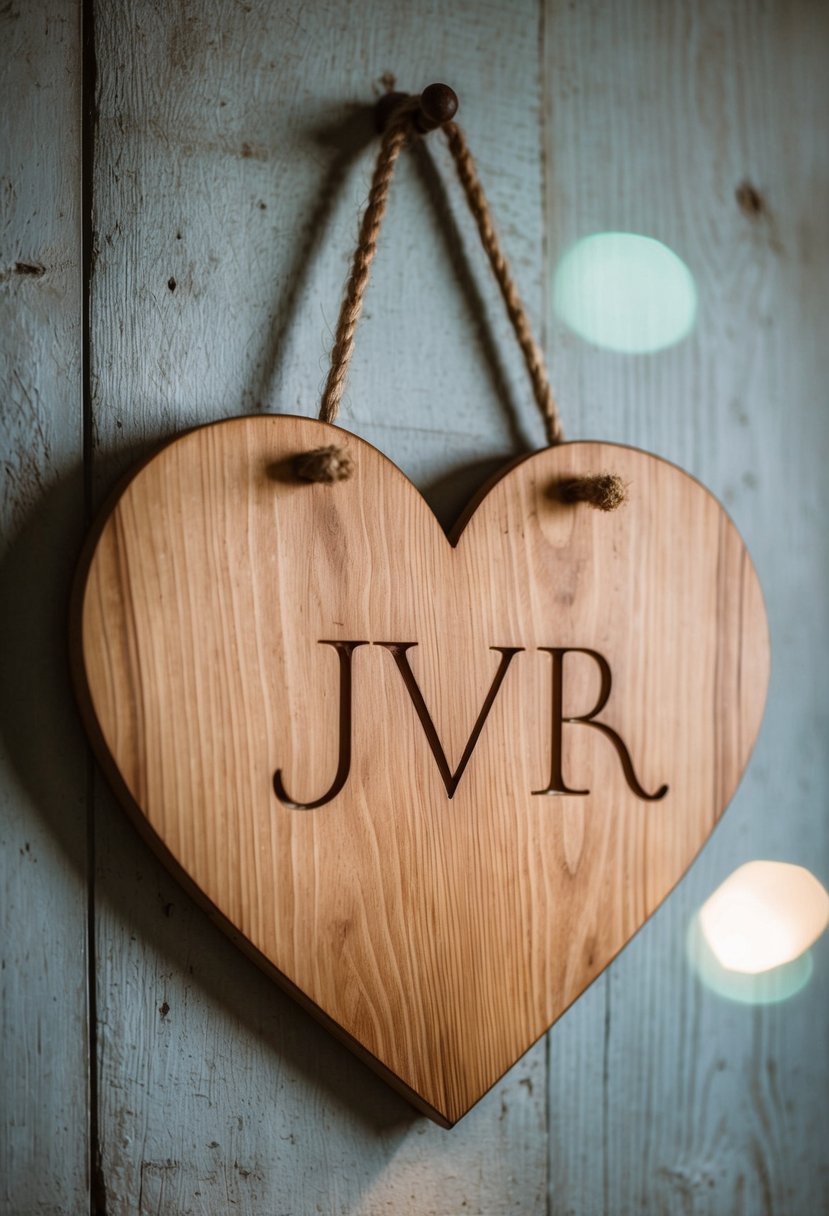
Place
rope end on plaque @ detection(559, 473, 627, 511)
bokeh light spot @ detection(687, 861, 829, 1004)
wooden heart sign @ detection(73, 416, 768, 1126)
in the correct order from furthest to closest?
1. bokeh light spot @ detection(687, 861, 829, 1004)
2. rope end on plaque @ detection(559, 473, 627, 511)
3. wooden heart sign @ detection(73, 416, 768, 1126)

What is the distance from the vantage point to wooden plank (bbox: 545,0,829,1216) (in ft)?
2.64

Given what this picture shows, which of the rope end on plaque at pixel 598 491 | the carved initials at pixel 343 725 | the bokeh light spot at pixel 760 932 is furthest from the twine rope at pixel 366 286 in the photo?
the bokeh light spot at pixel 760 932

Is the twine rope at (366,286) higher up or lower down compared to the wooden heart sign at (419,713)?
higher up

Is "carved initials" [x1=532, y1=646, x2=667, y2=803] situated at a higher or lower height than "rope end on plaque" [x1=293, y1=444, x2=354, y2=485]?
lower

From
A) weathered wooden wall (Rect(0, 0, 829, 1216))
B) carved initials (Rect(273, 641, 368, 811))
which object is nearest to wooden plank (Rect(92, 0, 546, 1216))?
weathered wooden wall (Rect(0, 0, 829, 1216))

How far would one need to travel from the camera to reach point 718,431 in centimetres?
87

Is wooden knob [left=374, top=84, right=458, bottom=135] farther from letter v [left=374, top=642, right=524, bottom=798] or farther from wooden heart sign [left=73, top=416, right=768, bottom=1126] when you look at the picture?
letter v [left=374, top=642, right=524, bottom=798]

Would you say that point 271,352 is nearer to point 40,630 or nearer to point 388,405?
point 388,405

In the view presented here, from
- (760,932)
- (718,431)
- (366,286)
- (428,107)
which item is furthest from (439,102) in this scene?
(760,932)

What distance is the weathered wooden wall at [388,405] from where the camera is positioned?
62 cm

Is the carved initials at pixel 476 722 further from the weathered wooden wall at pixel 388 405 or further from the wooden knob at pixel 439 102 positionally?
the wooden knob at pixel 439 102

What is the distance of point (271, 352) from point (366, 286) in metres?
0.09

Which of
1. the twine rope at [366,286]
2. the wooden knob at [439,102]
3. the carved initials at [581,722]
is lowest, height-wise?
the carved initials at [581,722]

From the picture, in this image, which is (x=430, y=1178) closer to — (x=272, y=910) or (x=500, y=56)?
(x=272, y=910)
